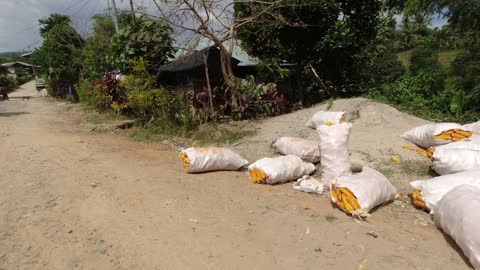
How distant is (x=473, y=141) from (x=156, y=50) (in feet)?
19.8

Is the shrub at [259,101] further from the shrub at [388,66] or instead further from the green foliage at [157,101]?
the shrub at [388,66]

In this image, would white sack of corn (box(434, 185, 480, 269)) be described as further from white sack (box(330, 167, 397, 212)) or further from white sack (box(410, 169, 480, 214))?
white sack (box(330, 167, 397, 212))

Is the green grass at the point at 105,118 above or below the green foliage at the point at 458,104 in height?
below

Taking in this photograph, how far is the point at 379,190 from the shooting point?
295cm

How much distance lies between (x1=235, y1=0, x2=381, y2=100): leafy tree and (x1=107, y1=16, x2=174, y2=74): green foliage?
1.79 metres

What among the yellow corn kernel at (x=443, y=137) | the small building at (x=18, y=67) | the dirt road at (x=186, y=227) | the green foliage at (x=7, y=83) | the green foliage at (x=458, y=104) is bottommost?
the dirt road at (x=186, y=227)

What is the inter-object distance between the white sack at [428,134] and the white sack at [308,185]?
1746mm

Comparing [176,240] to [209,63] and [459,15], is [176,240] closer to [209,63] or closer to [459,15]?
[209,63]

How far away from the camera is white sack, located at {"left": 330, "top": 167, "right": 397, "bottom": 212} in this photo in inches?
111

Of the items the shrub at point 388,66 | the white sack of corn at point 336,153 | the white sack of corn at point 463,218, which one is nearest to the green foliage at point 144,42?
the white sack of corn at point 336,153

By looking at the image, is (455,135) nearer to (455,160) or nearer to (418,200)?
(455,160)

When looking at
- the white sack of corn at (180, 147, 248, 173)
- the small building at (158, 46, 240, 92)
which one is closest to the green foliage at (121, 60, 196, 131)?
the small building at (158, 46, 240, 92)

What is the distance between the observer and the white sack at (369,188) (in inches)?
111

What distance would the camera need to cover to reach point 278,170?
11.8 feet
